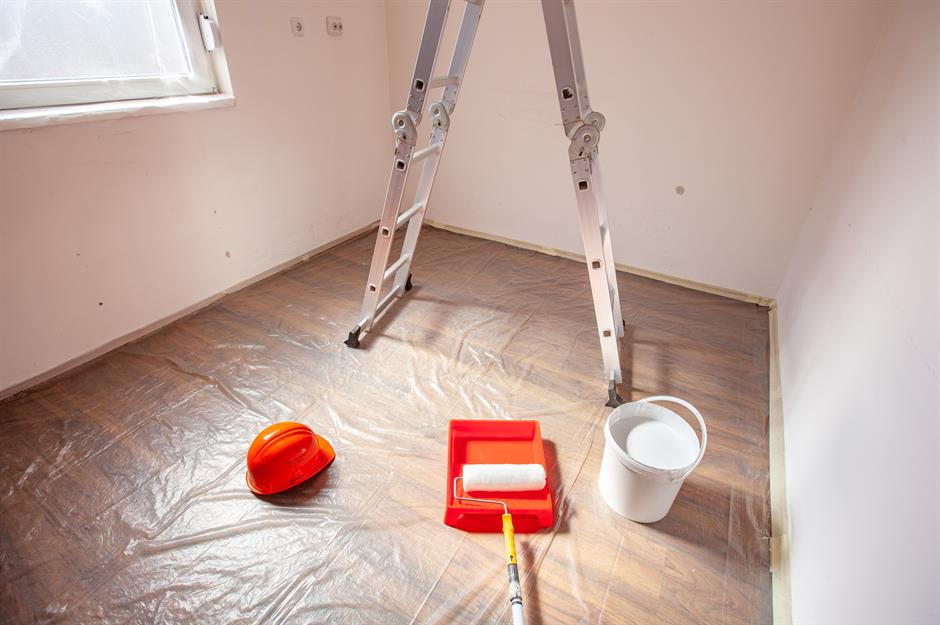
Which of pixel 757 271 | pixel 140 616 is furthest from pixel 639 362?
pixel 140 616

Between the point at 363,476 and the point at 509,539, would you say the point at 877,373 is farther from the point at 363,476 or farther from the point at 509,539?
the point at 363,476

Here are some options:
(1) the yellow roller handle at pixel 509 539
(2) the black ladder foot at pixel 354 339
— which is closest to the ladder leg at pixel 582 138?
(1) the yellow roller handle at pixel 509 539

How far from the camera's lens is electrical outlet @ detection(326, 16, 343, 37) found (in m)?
2.51

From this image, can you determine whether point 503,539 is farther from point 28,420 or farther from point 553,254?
point 553,254

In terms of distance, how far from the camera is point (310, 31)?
2.43m

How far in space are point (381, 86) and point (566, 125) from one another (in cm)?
201

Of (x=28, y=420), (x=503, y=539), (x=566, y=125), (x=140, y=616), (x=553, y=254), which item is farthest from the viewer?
(x=553, y=254)

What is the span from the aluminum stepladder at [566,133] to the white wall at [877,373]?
26.1 inches

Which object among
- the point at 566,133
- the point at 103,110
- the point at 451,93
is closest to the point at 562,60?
the point at 566,133

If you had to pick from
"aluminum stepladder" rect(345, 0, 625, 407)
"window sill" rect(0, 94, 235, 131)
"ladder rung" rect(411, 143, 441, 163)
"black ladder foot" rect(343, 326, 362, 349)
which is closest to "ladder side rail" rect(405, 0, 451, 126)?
"aluminum stepladder" rect(345, 0, 625, 407)

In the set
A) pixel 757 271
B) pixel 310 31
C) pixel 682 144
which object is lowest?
pixel 757 271

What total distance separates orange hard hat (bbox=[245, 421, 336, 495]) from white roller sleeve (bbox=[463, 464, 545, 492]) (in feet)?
1.69

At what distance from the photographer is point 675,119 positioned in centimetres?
234

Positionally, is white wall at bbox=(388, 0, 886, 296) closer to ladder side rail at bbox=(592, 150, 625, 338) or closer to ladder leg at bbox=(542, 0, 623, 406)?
ladder side rail at bbox=(592, 150, 625, 338)
